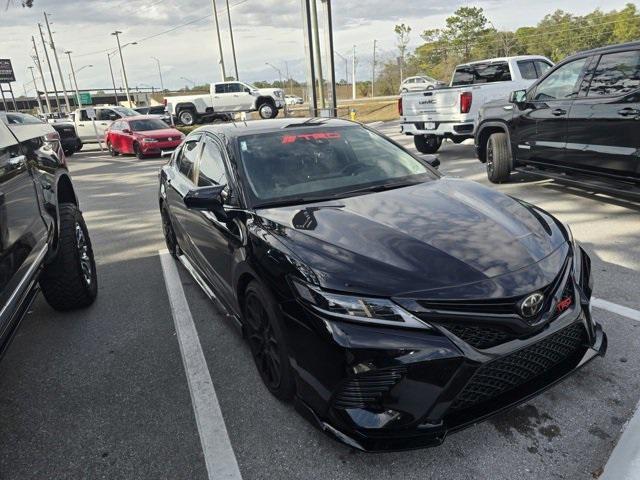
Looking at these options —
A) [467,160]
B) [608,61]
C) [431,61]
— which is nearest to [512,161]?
[608,61]

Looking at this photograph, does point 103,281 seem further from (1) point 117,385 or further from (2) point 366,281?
(2) point 366,281

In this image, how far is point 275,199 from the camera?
3.12 m

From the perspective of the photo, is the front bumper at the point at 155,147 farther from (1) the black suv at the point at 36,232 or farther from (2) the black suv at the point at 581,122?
(1) the black suv at the point at 36,232

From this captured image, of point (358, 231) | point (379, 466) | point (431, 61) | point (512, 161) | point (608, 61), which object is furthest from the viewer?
point (431, 61)

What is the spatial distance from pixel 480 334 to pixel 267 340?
1189mm

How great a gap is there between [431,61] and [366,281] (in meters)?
68.5

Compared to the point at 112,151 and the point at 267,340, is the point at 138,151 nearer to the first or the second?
the point at 112,151

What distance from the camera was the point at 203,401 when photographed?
2.89m

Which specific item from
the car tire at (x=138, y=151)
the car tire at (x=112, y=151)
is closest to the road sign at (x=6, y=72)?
the car tire at (x=112, y=151)

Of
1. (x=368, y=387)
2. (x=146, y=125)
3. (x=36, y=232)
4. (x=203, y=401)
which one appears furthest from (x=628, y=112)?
(x=146, y=125)

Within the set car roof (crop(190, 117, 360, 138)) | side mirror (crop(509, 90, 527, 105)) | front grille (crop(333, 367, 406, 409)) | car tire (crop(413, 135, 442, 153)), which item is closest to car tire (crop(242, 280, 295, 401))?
front grille (crop(333, 367, 406, 409))

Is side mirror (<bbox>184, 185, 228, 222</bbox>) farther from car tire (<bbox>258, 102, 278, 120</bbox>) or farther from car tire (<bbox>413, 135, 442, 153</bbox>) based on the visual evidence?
car tire (<bbox>258, 102, 278, 120</bbox>)

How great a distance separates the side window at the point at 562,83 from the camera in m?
5.98

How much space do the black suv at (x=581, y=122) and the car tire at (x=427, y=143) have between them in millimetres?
4165
